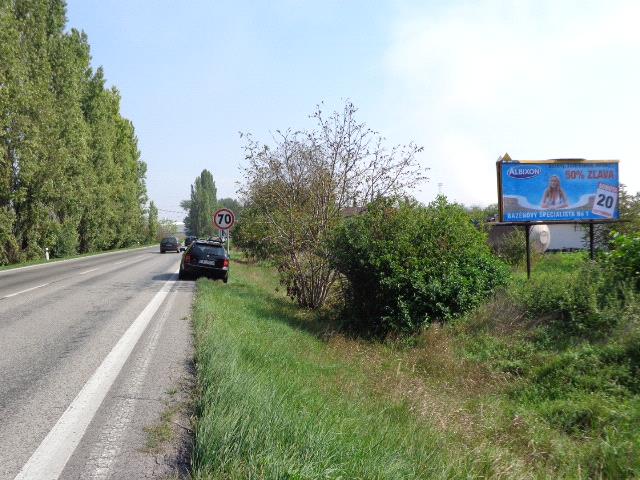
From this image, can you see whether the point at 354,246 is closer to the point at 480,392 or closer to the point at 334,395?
the point at 480,392

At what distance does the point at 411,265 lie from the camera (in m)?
11.4

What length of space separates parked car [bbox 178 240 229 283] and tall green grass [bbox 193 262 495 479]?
11600 mm

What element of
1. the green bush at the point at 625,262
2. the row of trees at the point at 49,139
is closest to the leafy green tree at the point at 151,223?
the row of trees at the point at 49,139

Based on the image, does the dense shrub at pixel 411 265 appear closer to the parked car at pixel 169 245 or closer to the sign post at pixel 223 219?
the sign post at pixel 223 219

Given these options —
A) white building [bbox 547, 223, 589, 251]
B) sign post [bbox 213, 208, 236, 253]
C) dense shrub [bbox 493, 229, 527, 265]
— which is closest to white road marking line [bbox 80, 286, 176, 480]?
sign post [bbox 213, 208, 236, 253]

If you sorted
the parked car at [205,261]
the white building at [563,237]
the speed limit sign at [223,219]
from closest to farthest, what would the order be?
1. the parked car at [205,261]
2. the speed limit sign at [223,219]
3. the white building at [563,237]

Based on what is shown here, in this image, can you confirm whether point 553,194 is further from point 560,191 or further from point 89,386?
point 89,386

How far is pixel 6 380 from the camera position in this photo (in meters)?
5.69

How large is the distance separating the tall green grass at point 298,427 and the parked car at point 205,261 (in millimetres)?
11600

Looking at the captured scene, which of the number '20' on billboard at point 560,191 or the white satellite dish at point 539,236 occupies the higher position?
the number '20' on billboard at point 560,191

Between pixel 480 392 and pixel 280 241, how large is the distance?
28.1ft

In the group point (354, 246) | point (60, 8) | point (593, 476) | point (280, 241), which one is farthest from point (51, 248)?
point (593, 476)

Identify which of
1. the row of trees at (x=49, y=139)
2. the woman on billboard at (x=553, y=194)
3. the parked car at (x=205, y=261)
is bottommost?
the parked car at (x=205, y=261)

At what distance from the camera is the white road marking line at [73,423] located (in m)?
3.57
